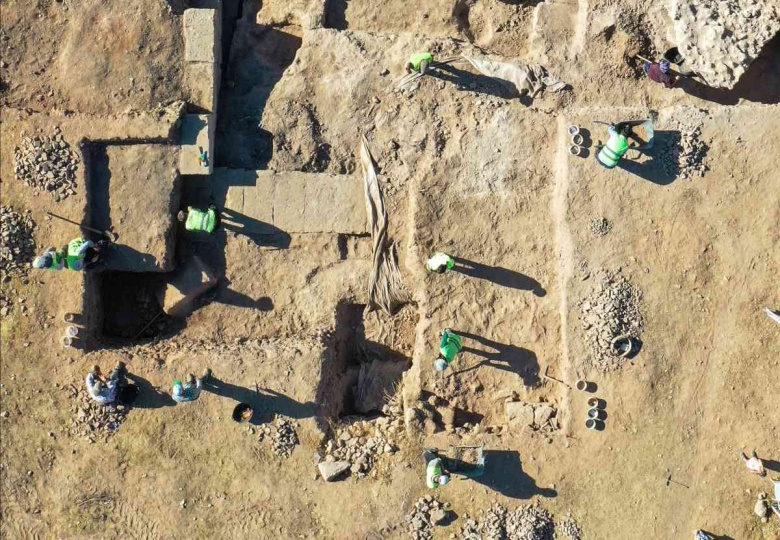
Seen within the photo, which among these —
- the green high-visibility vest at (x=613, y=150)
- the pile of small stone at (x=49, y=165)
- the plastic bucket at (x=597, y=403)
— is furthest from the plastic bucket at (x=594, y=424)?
the pile of small stone at (x=49, y=165)

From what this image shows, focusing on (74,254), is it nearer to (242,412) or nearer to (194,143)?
(194,143)

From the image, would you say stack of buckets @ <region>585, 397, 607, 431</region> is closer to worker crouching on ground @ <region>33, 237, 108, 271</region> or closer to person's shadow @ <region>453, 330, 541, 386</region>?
person's shadow @ <region>453, 330, 541, 386</region>

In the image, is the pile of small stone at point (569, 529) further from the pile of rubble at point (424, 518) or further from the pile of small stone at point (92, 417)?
the pile of small stone at point (92, 417)

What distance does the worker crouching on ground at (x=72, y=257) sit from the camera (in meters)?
11.2

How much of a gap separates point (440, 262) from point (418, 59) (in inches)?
141

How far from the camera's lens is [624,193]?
38.6 feet

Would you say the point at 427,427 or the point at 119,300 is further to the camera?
the point at 119,300

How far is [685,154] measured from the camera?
11711 millimetres

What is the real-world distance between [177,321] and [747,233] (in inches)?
411

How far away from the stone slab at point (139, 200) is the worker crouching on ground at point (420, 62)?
4.40 m

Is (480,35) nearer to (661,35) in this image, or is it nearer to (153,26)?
(661,35)

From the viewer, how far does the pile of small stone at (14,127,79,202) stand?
11.6 metres

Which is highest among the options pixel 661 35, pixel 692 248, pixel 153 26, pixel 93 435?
pixel 661 35

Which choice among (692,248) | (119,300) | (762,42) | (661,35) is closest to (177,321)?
(119,300)
